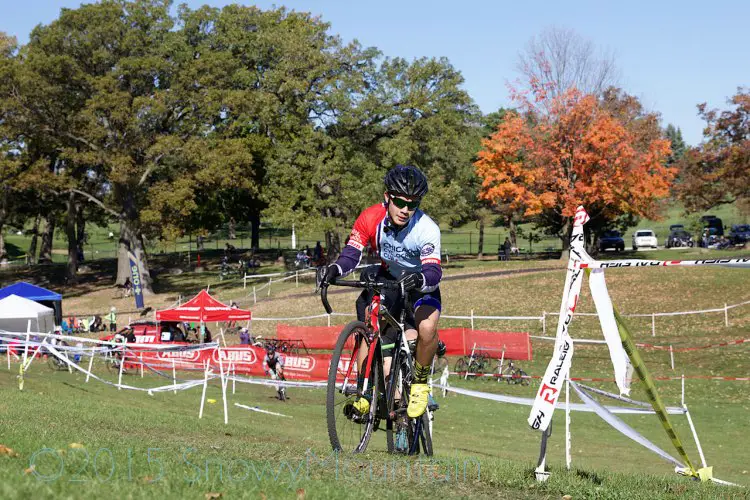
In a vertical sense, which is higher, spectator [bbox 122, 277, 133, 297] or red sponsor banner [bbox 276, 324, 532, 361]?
spectator [bbox 122, 277, 133, 297]

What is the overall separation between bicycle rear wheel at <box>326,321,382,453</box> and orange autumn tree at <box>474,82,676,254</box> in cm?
4752

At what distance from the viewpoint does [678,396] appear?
1108 inches

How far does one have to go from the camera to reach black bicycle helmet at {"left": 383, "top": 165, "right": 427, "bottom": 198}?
804cm

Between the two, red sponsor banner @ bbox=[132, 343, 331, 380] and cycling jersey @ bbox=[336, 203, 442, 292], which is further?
red sponsor banner @ bbox=[132, 343, 331, 380]

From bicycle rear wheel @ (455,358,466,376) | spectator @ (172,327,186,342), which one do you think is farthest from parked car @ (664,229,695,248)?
spectator @ (172,327,186,342)

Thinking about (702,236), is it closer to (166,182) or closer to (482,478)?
(166,182)

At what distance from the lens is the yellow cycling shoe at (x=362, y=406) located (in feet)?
26.9

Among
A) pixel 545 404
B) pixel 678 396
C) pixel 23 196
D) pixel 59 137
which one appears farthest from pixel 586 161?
pixel 545 404

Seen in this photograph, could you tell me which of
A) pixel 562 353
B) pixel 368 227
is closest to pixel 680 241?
pixel 368 227

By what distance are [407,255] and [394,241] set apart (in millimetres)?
179

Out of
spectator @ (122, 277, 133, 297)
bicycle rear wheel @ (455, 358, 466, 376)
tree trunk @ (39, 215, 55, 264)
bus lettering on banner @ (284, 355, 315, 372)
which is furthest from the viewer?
tree trunk @ (39, 215, 55, 264)

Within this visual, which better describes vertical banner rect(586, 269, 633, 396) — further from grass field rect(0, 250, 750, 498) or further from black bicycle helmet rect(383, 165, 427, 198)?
black bicycle helmet rect(383, 165, 427, 198)

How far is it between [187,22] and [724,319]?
44.0m

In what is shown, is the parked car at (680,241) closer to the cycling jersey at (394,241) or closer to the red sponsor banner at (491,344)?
the red sponsor banner at (491,344)
